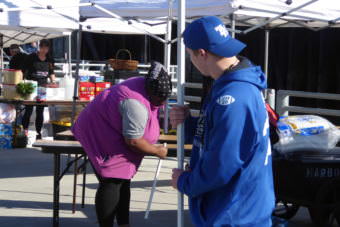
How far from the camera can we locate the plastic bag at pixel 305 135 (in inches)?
232

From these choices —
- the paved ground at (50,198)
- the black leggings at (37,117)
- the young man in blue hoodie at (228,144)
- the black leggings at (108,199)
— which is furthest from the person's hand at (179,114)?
the black leggings at (37,117)

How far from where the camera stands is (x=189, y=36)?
3.27 meters

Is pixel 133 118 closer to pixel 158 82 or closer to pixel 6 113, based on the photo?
pixel 158 82

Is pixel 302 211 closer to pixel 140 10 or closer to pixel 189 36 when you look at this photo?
pixel 140 10

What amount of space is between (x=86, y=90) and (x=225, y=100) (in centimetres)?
927

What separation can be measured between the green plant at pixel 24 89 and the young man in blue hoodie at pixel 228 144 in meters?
9.42

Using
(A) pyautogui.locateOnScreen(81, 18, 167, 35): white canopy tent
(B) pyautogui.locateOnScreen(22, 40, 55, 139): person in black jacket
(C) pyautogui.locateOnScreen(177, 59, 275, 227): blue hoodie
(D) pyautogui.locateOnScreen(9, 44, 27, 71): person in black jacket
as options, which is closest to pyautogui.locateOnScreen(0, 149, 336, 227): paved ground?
(B) pyautogui.locateOnScreen(22, 40, 55, 139): person in black jacket

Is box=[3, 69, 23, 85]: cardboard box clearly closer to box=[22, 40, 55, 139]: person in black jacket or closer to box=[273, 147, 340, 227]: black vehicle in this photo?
box=[22, 40, 55, 139]: person in black jacket

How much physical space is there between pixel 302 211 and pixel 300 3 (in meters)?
3.25

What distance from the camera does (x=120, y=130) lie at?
17.0 ft

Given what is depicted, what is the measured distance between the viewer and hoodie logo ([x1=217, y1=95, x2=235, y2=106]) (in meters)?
3.02

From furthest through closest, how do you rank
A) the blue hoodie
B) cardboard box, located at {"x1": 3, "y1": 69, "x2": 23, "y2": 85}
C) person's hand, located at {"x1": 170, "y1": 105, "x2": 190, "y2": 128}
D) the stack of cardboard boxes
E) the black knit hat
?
1. cardboard box, located at {"x1": 3, "y1": 69, "x2": 23, "y2": 85}
2. the stack of cardboard boxes
3. the black knit hat
4. person's hand, located at {"x1": 170, "y1": 105, "x2": 190, "y2": 128}
5. the blue hoodie

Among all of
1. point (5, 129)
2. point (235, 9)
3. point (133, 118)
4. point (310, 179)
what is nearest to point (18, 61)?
point (5, 129)

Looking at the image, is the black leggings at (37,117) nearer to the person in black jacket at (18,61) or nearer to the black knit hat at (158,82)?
the person in black jacket at (18,61)
